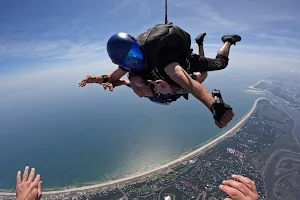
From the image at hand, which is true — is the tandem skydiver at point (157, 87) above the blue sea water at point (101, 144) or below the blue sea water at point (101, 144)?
above

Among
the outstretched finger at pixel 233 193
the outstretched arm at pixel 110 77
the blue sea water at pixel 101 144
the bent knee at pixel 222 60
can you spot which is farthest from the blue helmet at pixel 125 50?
the blue sea water at pixel 101 144

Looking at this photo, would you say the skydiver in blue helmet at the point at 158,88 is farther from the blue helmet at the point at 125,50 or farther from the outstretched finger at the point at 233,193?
the outstretched finger at the point at 233,193

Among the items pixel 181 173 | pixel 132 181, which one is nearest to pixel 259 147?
pixel 181 173

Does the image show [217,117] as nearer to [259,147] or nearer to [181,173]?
[181,173]

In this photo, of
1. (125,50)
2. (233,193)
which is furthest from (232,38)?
(233,193)

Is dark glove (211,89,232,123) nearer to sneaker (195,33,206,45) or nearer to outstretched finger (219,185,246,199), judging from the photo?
outstretched finger (219,185,246,199)

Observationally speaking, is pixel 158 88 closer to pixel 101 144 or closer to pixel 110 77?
pixel 110 77
